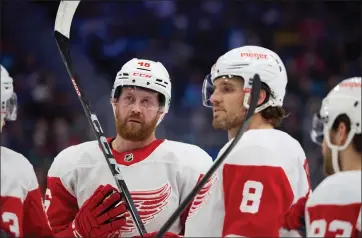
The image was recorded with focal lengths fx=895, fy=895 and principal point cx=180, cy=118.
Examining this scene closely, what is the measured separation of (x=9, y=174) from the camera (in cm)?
309

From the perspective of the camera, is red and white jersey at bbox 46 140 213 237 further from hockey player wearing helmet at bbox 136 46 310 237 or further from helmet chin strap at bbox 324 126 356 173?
helmet chin strap at bbox 324 126 356 173

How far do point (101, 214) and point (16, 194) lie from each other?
637 mm

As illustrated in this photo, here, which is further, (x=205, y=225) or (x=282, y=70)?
(x=282, y=70)

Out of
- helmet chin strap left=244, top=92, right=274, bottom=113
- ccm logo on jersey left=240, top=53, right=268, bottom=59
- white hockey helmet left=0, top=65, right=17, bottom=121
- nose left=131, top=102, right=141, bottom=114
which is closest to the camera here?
white hockey helmet left=0, top=65, right=17, bottom=121

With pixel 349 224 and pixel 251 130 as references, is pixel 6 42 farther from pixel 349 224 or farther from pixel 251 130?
pixel 349 224

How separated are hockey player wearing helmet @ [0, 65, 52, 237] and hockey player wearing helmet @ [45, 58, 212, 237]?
0.46m

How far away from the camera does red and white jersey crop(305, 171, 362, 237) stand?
282 centimetres

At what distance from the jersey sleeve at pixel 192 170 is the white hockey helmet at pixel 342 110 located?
89 centimetres

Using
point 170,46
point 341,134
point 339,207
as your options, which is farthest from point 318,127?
point 170,46

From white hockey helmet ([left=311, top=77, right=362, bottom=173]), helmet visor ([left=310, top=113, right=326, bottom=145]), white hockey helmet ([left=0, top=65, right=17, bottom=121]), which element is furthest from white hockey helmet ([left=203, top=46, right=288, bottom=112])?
white hockey helmet ([left=0, top=65, right=17, bottom=121])

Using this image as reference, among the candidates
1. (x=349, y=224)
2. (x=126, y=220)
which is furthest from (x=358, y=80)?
(x=126, y=220)

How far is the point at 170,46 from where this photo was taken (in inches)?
314

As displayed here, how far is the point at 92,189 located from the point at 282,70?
973 millimetres

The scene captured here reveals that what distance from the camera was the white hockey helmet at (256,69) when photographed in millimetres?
3428
